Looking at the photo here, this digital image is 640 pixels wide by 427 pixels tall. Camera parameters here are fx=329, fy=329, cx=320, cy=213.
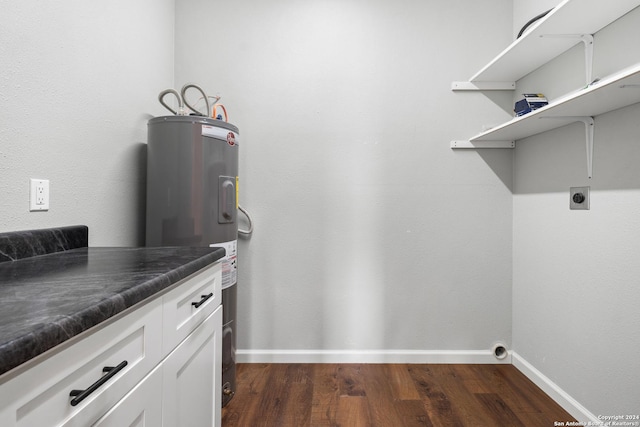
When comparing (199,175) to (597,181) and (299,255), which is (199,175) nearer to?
(299,255)

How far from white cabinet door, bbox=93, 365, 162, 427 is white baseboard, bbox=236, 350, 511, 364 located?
57.0 inches

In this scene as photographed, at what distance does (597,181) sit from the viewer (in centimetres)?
148

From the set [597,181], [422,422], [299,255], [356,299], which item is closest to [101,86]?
[299,255]

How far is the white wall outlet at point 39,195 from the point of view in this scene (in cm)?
111

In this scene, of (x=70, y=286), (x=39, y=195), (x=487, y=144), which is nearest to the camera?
(x=70, y=286)

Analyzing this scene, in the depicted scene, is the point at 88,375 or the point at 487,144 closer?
the point at 88,375

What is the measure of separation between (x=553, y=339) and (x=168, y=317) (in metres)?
1.94

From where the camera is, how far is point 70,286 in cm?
68

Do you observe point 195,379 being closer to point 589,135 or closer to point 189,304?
point 189,304

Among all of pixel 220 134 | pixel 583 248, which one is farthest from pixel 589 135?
pixel 220 134

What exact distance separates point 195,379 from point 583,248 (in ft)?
5.79

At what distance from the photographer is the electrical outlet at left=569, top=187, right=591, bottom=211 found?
1537 millimetres

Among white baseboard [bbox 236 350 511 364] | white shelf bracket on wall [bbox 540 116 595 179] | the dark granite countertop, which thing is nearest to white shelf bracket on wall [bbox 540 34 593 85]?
white shelf bracket on wall [bbox 540 116 595 179]

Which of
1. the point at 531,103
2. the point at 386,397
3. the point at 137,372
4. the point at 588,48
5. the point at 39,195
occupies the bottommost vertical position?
the point at 386,397
